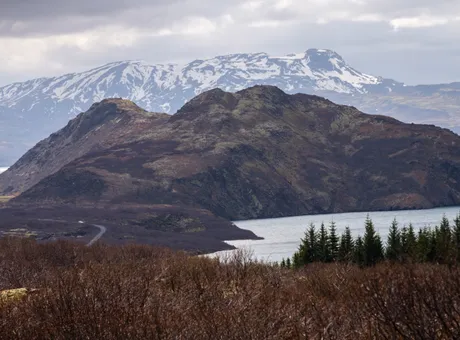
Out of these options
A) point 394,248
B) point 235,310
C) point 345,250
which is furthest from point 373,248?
point 235,310

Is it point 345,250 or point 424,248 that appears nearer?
point 424,248

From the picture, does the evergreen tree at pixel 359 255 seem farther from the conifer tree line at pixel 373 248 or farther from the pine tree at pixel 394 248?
the pine tree at pixel 394 248

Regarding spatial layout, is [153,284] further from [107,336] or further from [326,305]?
[107,336]

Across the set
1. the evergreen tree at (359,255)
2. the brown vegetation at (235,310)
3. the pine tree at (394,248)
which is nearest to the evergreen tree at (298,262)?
the evergreen tree at (359,255)

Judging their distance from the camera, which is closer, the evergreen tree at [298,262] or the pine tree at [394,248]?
the pine tree at [394,248]

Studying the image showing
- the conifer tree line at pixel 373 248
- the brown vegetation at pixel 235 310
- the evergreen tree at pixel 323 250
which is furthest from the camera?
the evergreen tree at pixel 323 250

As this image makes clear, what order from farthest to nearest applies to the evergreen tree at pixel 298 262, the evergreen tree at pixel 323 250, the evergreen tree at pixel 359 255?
the evergreen tree at pixel 298 262
the evergreen tree at pixel 323 250
the evergreen tree at pixel 359 255

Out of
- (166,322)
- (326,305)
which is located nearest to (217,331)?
(166,322)

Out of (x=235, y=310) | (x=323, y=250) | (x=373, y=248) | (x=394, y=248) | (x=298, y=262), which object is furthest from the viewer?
(x=298, y=262)

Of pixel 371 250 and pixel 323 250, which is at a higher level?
pixel 371 250

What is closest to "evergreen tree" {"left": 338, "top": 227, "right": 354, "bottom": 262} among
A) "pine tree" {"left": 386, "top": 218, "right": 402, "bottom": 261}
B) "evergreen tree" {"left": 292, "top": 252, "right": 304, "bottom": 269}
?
"pine tree" {"left": 386, "top": 218, "right": 402, "bottom": 261}

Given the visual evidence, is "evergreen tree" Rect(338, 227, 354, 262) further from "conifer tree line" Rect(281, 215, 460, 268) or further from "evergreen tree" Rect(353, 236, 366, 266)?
"evergreen tree" Rect(353, 236, 366, 266)

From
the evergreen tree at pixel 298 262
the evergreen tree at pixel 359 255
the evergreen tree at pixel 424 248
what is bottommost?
the evergreen tree at pixel 298 262

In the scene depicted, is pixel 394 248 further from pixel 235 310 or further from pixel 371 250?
pixel 235 310
